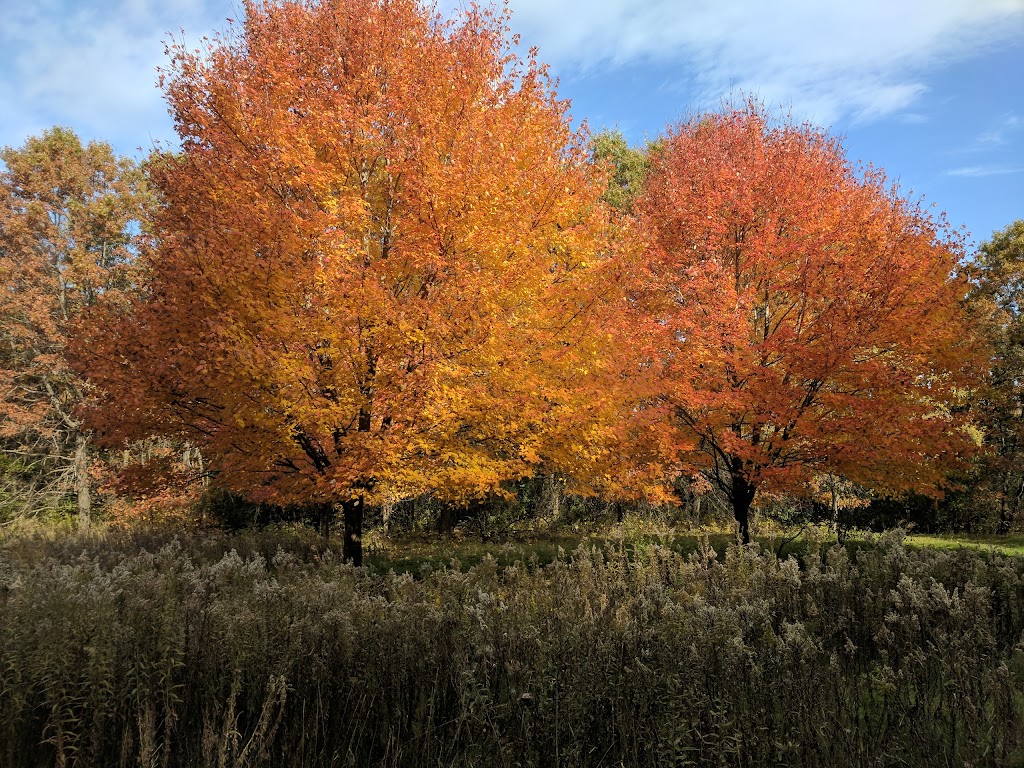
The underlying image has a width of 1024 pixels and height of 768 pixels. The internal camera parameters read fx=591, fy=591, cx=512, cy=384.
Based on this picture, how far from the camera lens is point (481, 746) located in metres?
3.67

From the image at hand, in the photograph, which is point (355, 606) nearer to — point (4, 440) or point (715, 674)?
point (715, 674)

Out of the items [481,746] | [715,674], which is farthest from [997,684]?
[481,746]

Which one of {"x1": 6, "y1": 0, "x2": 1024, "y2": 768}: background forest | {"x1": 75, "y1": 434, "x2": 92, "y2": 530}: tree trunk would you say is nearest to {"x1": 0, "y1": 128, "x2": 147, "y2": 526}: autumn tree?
{"x1": 75, "y1": 434, "x2": 92, "y2": 530}: tree trunk

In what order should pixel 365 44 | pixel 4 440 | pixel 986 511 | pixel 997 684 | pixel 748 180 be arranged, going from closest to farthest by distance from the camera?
pixel 997 684
pixel 365 44
pixel 748 180
pixel 986 511
pixel 4 440

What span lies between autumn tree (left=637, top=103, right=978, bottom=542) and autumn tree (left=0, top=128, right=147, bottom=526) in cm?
2076

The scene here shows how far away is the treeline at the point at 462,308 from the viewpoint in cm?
795

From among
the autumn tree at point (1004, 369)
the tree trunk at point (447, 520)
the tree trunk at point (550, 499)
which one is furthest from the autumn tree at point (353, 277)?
the autumn tree at point (1004, 369)

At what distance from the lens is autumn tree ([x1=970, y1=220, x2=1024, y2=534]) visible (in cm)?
1856

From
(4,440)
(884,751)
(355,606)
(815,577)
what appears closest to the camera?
(884,751)

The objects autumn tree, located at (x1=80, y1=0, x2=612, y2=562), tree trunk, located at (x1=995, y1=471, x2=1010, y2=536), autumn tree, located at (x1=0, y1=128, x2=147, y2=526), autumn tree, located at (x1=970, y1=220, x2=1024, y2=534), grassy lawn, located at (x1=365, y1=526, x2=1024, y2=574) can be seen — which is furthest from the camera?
autumn tree, located at (x1=0, y1=128, x2=147, y2=526)

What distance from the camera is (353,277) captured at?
26.6ft

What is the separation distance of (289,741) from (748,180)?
1209 cm

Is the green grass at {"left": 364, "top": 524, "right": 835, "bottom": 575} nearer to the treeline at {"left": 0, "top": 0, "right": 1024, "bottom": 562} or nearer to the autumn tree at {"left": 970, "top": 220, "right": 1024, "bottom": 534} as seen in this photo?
the treeline at {"left": 0, "top": 0, "right": 1024, "bottom": 562}

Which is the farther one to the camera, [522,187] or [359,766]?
[522,187]
